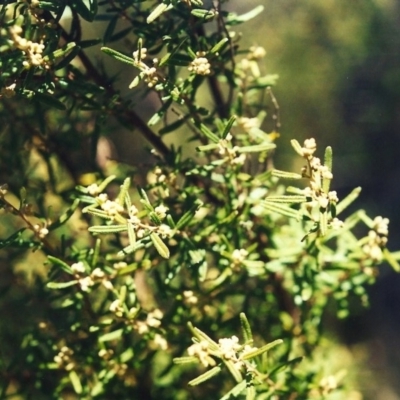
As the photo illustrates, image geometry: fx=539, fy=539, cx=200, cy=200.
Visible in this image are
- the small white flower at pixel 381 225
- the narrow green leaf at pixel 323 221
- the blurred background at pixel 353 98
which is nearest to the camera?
the narrow green leaf at pixel 323 221

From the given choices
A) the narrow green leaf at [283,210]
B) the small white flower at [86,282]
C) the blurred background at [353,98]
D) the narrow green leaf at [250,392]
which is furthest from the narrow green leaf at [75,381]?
the blurred background at [353,98]

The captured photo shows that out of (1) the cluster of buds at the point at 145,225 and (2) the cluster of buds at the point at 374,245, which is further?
(2) the cluster of buds at the point at 374,245

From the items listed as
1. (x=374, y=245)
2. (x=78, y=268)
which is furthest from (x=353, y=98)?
(x=78, y=268)

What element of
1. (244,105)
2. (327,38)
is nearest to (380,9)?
(327,38)

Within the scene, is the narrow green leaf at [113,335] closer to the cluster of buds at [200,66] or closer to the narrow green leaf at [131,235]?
the narrow green leaf at [131,235]

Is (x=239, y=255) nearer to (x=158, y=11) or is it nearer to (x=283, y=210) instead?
(x=283, y=210)
